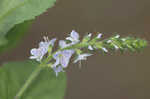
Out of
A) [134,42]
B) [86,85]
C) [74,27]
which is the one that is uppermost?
[74,27]

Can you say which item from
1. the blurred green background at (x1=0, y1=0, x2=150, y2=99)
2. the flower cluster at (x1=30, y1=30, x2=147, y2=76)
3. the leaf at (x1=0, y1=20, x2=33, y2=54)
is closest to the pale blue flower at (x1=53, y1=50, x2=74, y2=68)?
the flower cluster at (x1=30, y1=30, x2=147, y2=76)

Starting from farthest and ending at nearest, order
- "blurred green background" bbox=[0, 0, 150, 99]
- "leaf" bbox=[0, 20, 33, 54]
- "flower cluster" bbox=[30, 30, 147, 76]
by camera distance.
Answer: "blurred green background" bbox=[0, 0, 150, 99], "leaf" bbox=[0, 20, 33, 54], "flower cluster" bbox=[30, 30, 147, 76]

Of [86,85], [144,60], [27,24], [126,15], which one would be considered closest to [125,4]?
[126,15]

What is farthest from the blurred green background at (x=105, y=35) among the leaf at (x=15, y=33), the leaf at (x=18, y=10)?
the leaf at (x=18, y=10)

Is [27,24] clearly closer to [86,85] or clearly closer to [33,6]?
[33,6]

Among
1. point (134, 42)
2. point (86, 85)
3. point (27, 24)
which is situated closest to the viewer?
point (134, 42)

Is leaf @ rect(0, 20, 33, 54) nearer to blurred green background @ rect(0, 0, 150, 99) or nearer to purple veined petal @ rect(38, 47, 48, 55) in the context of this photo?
purple veined petal @ rect(38, 47, 48, 55)
